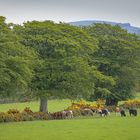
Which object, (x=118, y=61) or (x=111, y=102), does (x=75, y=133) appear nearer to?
(x=118, y=61)

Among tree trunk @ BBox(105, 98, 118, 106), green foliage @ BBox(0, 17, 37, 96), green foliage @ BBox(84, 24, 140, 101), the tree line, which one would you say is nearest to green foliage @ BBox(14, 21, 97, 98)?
the tree line

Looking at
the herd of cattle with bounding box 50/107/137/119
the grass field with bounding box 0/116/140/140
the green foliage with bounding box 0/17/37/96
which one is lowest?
the herd of cattle with bounding box 50/107/137/119

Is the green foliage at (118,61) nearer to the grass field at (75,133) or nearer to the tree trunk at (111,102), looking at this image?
the tree trunk at (111,102)

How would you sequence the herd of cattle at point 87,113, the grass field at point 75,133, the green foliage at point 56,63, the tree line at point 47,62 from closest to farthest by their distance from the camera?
1. the grass field at point 75,133
2. the tree line at point 47,62
3. the herd of cattle at point 87,113
4. the green foliage at point 56,63

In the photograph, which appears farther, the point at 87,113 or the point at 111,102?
the point at 111,102

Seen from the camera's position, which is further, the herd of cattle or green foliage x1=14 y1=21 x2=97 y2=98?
green foliage x1=14 y1=21 x2=97 y2=98

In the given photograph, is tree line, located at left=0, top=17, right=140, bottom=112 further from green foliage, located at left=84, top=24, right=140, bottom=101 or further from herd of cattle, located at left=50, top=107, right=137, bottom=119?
herd of cattle, located at left=50, top=107, right=137, bottom=119

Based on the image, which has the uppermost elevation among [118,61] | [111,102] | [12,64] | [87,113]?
[118,61]

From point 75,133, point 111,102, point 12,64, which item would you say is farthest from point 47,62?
point 111,102

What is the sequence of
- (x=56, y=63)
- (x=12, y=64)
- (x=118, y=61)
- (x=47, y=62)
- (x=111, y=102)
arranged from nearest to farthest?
(x=12, y=64), (x=47, y=62), (x=56, y=63), (x=118, y=61), (x=111, y=102)

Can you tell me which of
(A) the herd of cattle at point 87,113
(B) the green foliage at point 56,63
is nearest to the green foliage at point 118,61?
(A) the herd of cattle at point 87,113

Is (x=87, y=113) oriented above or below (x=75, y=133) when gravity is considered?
below

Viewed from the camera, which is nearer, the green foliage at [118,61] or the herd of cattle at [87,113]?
the herd of cattle at [87,113]

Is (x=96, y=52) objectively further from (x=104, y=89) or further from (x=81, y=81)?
(x=81, y=81)
